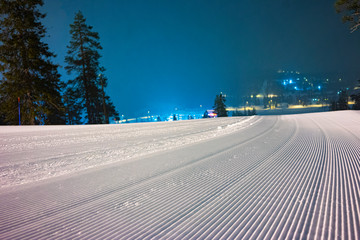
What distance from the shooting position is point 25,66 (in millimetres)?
15914

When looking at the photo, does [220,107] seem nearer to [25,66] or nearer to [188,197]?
[25,66]

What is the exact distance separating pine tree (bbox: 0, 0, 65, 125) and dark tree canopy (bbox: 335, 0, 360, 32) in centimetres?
2277

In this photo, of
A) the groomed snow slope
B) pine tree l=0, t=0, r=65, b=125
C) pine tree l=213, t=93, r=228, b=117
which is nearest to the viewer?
the groomed snow slope

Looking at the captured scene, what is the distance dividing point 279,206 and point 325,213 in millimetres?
458

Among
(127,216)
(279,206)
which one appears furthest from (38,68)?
(279,206)

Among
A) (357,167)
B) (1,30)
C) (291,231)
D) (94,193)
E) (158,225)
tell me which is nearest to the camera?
(291,231)

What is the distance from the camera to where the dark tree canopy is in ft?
31.7

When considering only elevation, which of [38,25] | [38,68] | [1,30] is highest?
[38,25]

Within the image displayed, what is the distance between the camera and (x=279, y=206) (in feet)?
7.01

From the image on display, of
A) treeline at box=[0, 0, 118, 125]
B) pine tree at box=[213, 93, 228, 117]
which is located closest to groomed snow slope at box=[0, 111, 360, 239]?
treeline at box=[0, 0, 118, 125]

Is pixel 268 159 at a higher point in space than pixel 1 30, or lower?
lower

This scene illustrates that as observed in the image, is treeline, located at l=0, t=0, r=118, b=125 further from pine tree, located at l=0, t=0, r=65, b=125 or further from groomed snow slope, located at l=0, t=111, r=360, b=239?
groomed snow slope, located at l=0, t=111, r=360, b=239

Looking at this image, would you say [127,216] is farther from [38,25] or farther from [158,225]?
[38,25]

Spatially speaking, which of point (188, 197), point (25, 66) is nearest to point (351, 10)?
point (188, 197)
